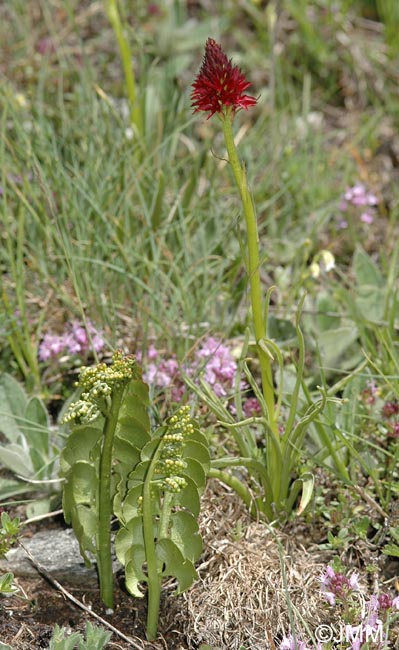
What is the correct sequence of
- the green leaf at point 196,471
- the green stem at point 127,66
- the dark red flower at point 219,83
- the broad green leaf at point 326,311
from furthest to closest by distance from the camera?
the green stem at point 127,66 < the broad green leaf at point 326,311 < the green leaf at point 196,471 < the dark red flower at point 219,83

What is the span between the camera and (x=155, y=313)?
2783 millimetres

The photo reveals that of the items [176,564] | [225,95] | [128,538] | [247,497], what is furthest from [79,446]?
[225,95]

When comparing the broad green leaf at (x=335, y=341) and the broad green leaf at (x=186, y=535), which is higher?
the broad green leaf at (x=335, y=341)

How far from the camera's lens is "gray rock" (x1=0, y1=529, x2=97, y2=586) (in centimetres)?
222

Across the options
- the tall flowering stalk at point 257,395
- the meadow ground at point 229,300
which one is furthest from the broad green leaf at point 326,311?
the tall flowering stalk at point 257,395

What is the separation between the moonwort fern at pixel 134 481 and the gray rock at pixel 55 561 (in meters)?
0.17

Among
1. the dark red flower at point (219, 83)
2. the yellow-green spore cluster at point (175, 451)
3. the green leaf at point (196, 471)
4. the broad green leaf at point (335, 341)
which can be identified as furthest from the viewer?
the broad green leaf at point (335, 341)

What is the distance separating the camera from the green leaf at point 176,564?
6.37 feet

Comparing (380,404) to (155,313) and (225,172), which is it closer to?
(155,313)

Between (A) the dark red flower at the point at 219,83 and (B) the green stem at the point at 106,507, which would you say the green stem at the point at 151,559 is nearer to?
(B) the green stem at the point at 106,507

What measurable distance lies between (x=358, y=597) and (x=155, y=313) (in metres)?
1.13

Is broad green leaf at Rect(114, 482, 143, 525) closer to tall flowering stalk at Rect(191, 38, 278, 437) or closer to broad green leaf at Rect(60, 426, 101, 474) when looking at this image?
broad green leaf at Rect(60, 426, 101, 474)

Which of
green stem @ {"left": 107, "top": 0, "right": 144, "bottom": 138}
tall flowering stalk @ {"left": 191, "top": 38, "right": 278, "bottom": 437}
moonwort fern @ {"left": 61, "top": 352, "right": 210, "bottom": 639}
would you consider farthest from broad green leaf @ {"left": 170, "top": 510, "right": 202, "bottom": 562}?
green stem @ {"left": 107, "top": 0, "right": 144, "bottom": 138}

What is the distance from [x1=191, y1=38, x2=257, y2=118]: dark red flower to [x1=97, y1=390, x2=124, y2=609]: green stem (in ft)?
2.11
